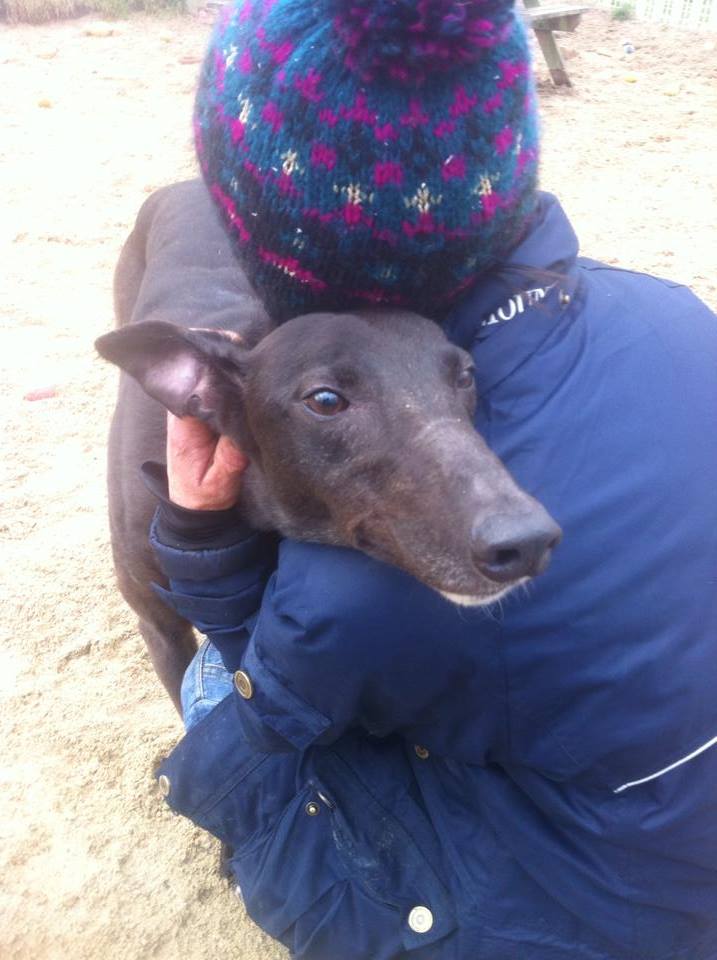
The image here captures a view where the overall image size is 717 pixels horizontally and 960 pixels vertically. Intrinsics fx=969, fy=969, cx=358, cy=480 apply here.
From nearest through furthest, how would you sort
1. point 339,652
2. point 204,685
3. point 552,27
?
1. point 339,652
2. point 204,685
3. point 552,27

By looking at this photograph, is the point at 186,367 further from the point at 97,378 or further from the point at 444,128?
the point at 97,378

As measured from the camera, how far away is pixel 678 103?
29.6ft

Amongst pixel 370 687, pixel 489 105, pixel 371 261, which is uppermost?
pixel 489 105

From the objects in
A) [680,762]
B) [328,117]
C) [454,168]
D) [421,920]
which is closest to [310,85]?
[328,117]

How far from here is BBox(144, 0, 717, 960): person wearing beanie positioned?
1.61m

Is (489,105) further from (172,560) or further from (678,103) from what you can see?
(678,103)

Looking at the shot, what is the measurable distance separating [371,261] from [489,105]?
333 millimetres

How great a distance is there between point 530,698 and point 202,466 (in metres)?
1.08

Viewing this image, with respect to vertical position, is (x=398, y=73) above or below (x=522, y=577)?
above

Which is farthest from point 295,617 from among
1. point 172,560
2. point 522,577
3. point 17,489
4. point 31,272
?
point 31,272

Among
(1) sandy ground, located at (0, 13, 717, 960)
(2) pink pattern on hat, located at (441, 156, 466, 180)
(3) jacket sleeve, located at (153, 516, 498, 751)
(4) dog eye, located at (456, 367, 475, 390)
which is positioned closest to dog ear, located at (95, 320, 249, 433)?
(3) jacket sleeve, located at (153, 516, 498, 751)

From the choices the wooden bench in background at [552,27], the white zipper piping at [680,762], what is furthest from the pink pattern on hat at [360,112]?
the wooden bench in background at [552,27]

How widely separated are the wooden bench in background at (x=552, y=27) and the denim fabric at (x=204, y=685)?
790 cm

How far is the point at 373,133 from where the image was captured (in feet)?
5.21
